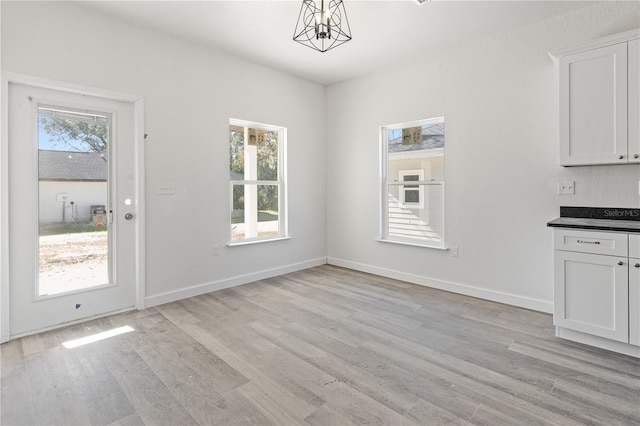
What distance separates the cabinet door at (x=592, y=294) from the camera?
234 cm

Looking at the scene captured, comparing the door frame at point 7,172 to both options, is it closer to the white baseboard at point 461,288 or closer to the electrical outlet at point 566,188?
the white baseboard at point 461,288

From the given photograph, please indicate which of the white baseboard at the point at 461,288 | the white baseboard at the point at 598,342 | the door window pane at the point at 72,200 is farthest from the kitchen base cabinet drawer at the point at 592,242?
the door window pane at the point at 72,200

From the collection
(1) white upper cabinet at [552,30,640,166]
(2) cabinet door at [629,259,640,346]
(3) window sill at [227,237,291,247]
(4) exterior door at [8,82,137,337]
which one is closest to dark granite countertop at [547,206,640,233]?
(2) cabinet door at [629,259,640,346]

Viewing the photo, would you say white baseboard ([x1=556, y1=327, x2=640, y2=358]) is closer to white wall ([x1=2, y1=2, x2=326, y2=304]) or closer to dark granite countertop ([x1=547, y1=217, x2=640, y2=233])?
dark granite countertop ([x1=547, y1=217, x2=640, y2=233])

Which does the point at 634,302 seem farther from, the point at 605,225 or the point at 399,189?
the point at 399,189

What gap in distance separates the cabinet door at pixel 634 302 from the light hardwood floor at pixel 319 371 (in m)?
0.19

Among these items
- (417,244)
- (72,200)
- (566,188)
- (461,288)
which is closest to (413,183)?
(417,244)

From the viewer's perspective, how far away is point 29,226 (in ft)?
8.98

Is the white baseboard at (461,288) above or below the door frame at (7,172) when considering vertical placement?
below

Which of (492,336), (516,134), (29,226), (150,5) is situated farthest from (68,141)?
(516,134)

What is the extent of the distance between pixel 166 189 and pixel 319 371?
2.47 m

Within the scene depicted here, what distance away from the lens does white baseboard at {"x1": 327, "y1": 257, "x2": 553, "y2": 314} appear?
327cm

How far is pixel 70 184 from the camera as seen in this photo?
116 inches

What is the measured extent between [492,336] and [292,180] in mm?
3155
